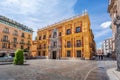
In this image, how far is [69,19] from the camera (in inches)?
1368

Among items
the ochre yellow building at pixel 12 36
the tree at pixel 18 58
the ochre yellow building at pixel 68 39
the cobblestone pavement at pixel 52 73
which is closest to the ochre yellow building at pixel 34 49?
the ochre yellow building at pixel 12 36

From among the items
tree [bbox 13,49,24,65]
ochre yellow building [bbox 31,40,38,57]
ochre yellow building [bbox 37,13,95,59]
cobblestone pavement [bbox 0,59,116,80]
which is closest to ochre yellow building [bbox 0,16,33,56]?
ochre yellow building [bbox 31,40,38,57]

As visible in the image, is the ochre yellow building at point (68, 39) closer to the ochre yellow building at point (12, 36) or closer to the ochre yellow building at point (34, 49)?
the ochre yellow building at point (34, 49)

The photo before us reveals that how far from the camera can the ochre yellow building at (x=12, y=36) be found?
36.1 meters

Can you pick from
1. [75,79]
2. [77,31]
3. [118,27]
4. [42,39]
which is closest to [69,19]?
[77,31]

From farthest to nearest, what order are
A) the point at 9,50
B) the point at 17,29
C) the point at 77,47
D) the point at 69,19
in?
the point at 17,29
the point at 9,50
the point at 69,19
the point at 77,47

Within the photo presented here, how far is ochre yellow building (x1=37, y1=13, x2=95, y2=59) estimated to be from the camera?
30.1 metres

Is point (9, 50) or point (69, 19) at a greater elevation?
point (69, 19)

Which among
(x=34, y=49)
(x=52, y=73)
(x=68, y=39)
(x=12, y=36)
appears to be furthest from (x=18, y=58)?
(x=34, y=49)

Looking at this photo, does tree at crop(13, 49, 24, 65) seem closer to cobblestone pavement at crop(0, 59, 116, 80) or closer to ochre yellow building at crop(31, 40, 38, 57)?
cobblestone pavement at crop(0, 59, 116, 80)

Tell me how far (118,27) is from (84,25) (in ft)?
71.8

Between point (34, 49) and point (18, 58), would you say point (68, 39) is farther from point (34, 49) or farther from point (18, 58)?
point (18, 58)

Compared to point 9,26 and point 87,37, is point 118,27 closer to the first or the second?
point 87,37

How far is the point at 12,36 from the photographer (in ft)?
130
